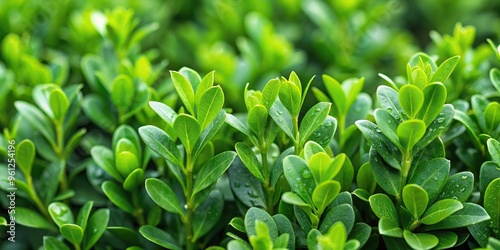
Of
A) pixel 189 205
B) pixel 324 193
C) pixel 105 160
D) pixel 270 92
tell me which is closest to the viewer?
pixel 324 193

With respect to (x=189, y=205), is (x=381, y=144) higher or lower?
higher

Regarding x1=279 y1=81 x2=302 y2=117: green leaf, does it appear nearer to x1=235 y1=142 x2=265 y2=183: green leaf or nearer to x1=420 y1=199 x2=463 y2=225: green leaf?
x1=235 y1=142 x2=265 y2=183: green leaf

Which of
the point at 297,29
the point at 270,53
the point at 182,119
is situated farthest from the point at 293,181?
the point at 297,29

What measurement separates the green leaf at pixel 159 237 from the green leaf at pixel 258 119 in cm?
34

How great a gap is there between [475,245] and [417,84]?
0.37m

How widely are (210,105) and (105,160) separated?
37 centimetres

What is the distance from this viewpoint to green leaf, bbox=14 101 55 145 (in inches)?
65.4

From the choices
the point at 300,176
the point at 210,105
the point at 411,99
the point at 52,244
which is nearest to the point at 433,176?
the point at 411,99

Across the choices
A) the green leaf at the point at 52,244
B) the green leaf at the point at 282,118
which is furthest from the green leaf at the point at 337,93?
the green leaf at the point at 52,244

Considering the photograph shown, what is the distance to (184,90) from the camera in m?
1.32

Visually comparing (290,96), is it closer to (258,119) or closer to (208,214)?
(258,119)

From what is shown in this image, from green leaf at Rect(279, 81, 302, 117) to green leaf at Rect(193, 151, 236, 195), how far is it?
0.16 meters

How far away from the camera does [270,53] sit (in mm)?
2117

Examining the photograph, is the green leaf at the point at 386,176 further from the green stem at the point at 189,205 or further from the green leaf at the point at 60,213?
the green leaf at the point at 60,213
